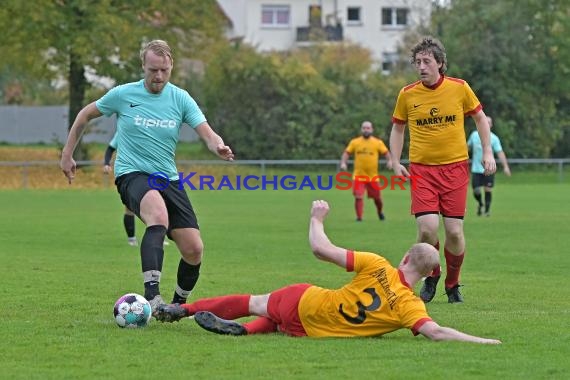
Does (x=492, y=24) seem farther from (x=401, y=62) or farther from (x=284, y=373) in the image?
(x=284, y=373)

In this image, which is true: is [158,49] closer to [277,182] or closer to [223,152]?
[223,152]

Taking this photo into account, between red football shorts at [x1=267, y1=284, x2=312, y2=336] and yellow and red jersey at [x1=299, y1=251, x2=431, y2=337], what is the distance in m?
0.05

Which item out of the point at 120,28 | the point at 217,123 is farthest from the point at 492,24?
the point at 120,28

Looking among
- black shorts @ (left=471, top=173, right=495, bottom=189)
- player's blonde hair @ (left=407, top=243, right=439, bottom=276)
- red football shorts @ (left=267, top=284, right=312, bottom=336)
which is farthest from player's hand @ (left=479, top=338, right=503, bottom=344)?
black shorts @ (left=471, top=173, right=495, bottom=189)

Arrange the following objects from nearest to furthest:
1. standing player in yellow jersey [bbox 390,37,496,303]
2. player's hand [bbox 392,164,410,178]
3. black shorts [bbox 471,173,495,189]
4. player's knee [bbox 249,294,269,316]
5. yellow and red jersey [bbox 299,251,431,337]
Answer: yellow and red jersey [bbox 299,251,431,337], player's knee [bbox 249,294,269,316], standing player in yellow jersey [bbox 390,37,496,303], player's hand [bbox 392,164,410,178], black shorts [bbox 471,173,495,189]

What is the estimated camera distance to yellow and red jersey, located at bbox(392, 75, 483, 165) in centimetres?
1085

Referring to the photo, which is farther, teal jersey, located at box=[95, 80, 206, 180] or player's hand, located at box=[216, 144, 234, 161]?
teal jersey, located at box=[95, 80, 206, 180]

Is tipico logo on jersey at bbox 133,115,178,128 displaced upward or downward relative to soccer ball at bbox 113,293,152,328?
upward

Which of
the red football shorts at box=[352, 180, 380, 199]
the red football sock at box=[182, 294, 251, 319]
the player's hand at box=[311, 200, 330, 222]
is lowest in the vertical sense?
the red football shorts at box=[352, 180, 380, 199]

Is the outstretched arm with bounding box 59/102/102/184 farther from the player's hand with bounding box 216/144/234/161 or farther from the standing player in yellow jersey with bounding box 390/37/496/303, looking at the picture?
the standing player in yellow jersey with bounding box 390/37/496/303

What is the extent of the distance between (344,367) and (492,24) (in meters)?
41.8

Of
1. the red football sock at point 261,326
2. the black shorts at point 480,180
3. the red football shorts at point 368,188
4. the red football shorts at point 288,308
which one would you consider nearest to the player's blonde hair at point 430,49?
the red football shorts at point 288,308

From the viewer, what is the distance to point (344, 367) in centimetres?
712

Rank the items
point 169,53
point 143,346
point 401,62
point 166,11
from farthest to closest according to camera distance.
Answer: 1. point 401,62
2. point 166,11
3. point 169,53
4. point 143,346
